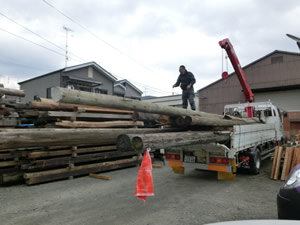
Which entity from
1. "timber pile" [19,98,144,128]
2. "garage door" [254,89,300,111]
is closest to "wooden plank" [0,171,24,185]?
"timber pile" [19,98,144,128]

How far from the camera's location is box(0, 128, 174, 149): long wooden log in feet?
9.97

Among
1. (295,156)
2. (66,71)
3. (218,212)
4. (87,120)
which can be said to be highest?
(66,71)

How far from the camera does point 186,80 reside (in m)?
8.74

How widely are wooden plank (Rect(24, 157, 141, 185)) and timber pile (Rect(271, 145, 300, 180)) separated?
16.1 ft

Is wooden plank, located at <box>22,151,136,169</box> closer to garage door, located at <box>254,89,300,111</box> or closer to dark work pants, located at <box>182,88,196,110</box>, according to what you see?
dark work pants, located at <box>182,88,196,110</box>

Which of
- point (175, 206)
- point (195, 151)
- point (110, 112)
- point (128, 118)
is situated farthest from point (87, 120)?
point (175, 206)

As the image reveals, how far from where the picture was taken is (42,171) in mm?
6965

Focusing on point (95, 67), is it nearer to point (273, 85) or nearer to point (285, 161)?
point (273, 85)

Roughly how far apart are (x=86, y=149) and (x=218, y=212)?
4.95m

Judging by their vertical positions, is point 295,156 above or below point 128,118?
below

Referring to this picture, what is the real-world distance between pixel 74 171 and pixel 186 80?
4.95 meters

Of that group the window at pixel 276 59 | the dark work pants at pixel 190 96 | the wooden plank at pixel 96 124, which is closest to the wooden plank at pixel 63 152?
the wooden plank at pixel 96 124

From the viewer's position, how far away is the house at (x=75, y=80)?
58.4ft

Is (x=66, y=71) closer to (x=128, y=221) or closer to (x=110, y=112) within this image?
(x=110, y=112)
